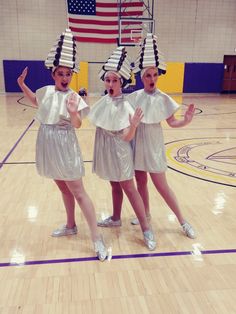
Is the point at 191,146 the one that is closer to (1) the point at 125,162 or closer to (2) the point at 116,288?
(1) the point at 125,162

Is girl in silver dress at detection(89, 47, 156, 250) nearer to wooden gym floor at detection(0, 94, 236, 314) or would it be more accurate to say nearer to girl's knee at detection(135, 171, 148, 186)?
girl's knee at detection(135, 171, 148, 186)

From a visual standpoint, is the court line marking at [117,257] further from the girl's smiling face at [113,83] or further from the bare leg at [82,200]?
the girl's smiling face at [113,83]

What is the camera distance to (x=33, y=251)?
2.64m

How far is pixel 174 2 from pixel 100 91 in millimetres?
5099

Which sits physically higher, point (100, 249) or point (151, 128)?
point (151, 128)

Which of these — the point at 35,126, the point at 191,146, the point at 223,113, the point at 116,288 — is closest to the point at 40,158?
the point at 116,288

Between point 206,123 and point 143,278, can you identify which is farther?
point 206,123

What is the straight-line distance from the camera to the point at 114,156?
8.32 ft

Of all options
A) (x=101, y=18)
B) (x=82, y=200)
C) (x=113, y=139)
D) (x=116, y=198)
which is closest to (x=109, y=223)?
(x=116, y=198)

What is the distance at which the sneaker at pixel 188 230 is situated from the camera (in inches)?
113


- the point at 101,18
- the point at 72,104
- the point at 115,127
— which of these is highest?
the point at 101,18

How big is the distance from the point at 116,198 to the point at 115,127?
0.84 m

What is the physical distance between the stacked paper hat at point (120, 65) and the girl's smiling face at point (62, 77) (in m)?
0.31

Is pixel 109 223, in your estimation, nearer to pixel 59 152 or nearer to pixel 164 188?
pixel 164 188
